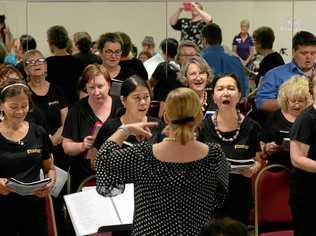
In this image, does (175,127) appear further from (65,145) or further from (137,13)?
(137,13)

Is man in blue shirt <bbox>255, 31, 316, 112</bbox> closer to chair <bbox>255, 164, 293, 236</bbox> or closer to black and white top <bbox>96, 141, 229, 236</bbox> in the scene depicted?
chair <bbox>255, 164, 293, 236</bbox>

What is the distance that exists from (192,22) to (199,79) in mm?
1810

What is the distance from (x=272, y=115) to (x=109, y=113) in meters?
1.11

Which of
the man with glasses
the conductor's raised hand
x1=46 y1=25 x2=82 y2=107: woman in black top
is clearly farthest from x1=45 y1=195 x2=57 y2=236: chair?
the man with glasses

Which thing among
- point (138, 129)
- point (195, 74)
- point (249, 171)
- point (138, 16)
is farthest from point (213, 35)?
point (138, 129)

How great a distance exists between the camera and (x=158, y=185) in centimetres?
268

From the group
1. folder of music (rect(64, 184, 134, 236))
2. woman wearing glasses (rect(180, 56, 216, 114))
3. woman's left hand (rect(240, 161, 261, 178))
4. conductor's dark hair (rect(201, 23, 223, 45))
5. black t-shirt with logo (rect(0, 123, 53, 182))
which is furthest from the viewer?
conductor's dark hair (rect(201, 23, 223, 45))

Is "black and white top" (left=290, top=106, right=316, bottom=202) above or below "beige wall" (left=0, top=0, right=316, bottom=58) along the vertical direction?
below

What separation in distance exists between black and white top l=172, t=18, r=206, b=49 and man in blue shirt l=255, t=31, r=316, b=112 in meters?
1.33

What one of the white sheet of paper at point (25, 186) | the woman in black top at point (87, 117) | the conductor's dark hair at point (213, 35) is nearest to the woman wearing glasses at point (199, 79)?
the woman in black top at point (87, 117)

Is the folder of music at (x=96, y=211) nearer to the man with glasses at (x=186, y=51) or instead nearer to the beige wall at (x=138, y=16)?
the man with glasses at (x=186, y=51)

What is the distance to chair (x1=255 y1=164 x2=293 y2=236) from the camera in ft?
13.0

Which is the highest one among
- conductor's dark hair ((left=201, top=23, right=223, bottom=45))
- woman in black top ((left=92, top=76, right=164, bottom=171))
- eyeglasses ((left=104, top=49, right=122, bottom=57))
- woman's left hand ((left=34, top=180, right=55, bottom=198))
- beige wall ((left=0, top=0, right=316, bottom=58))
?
beige wall ((left=0, top=0, right=316, bottom=58))

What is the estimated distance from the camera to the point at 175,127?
2697 millimetres
